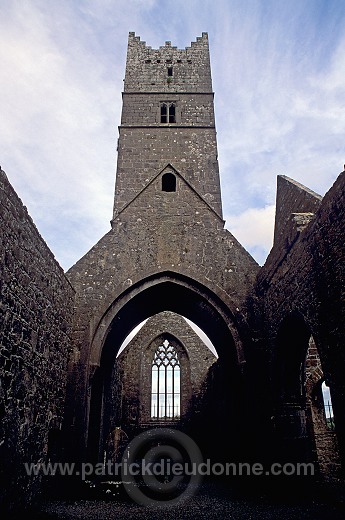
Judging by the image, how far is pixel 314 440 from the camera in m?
10.1

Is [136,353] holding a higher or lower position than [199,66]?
lower

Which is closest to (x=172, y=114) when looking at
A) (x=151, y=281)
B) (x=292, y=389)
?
(x=151, y=281)

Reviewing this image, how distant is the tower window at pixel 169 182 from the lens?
11703mm

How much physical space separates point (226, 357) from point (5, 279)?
6756 mm

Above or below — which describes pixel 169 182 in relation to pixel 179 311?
above

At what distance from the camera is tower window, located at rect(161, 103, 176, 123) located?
15.1 meters

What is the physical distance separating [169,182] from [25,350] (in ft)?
25.4

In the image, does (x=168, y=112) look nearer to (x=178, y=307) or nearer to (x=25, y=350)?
(x=178, y=307)

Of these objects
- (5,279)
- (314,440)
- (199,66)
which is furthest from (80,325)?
(199,66)

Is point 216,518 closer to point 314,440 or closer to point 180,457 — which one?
point 314,440

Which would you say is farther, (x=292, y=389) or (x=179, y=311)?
(x=179, y=311)

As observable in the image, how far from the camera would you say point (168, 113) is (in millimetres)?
15156

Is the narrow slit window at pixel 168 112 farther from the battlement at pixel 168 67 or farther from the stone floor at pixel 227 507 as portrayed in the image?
the stone floor at pixel 227 507

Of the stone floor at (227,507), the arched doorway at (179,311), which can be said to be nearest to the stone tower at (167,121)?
the arched doorway at (179,311)
